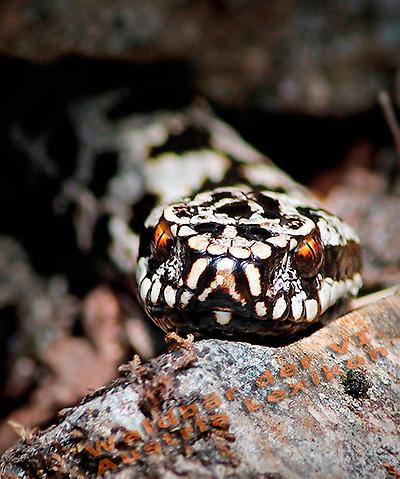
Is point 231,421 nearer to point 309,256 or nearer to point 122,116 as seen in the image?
point 309,256

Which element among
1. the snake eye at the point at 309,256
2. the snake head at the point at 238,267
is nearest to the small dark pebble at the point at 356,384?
the snake head at the point at 238,267

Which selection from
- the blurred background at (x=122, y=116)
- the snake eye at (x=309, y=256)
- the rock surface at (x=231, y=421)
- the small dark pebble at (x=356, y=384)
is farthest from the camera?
the blurred background at (x=122, y=116)

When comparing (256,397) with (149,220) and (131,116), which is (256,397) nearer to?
(149,220)

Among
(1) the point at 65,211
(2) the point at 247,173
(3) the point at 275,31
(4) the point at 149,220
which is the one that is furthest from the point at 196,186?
(3) the point at 275,31

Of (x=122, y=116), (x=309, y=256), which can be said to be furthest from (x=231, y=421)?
(x=122, y=116)

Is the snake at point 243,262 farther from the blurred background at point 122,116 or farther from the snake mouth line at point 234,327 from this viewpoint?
the blurred background at point 122,116

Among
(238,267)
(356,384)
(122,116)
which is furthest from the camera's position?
(122,116)
